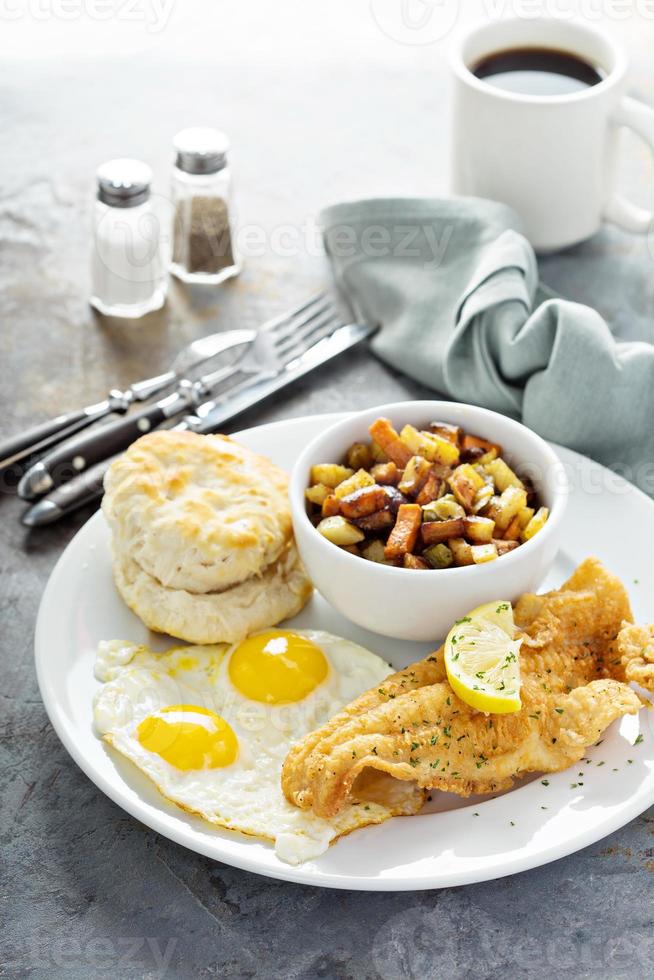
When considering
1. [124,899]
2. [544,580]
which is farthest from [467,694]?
[124,899]

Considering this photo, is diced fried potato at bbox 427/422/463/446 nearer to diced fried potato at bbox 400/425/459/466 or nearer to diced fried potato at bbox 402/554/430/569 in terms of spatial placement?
diced fried potato at bbox 400/425/459/466

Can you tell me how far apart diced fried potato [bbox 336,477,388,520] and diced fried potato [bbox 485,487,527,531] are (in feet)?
0.88

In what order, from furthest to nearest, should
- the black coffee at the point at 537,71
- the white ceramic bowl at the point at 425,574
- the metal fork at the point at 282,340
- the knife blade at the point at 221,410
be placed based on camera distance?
the black coffee at the point at 537,71, the metal fork at the point at 282,340, the knife blade at the point at 221,410, the white ceramic bowl at the point at 425,574

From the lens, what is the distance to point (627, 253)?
4.38 meters

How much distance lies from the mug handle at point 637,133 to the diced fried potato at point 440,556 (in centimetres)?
188

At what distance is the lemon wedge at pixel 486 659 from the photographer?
247 cm

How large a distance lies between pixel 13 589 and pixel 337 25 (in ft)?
12.7

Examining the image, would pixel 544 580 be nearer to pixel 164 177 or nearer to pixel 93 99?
pixel 164 177

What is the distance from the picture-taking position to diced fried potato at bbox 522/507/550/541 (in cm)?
279

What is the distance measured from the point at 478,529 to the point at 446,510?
0.10 meters

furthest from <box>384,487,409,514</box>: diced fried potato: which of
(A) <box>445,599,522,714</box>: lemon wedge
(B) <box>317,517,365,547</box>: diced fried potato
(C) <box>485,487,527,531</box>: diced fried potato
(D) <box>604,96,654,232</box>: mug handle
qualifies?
(D) <box>604,96,654,232</box>: mug handle
